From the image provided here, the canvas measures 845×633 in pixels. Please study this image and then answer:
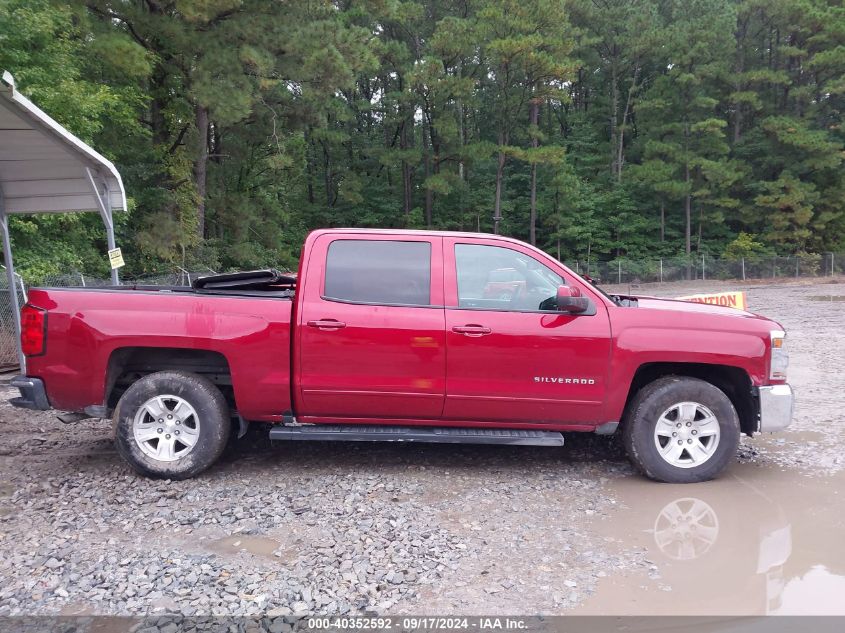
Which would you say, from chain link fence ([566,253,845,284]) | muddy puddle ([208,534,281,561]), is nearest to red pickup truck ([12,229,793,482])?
muddy puddle ([208,534,281,561])

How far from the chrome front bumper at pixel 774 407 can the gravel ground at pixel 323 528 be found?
819mm

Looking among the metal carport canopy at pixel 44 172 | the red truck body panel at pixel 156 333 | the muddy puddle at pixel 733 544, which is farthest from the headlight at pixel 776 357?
the metal carport canopy at pixel 44 172

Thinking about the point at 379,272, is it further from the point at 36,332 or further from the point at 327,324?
the point at 36,332

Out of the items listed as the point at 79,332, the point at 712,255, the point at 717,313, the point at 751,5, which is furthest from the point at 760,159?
the point at 79,332

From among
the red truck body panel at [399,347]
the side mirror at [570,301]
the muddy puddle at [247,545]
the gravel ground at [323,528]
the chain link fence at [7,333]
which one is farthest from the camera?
the chain link fence at [7,333]

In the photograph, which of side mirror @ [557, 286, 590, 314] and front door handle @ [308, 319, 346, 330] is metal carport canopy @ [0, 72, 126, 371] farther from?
side mirror @ [557, 286, 590, 314]

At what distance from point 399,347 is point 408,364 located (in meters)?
0.15

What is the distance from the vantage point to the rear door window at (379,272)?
4793 mm

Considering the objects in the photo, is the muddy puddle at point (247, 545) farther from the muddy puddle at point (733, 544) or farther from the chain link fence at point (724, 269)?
the chain link fence at point (724, 269)

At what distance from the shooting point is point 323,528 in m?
4.02

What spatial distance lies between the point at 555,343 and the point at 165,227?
69.7 ft

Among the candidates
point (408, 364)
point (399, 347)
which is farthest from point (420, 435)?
point (399, 347)

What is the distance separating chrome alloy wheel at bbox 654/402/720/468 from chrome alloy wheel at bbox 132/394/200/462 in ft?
11.9

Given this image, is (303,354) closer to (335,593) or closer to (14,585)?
(335,593)
